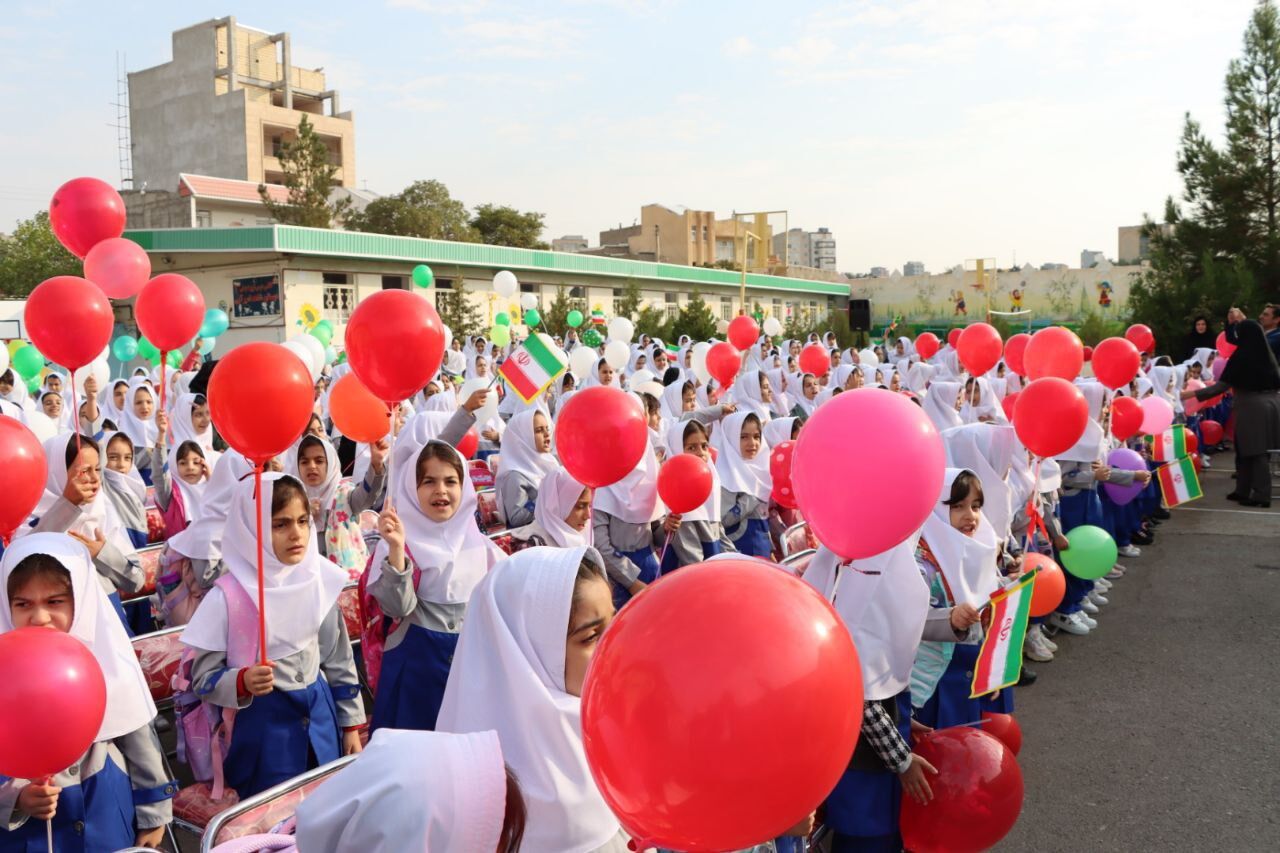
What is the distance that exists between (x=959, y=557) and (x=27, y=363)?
12.2 m

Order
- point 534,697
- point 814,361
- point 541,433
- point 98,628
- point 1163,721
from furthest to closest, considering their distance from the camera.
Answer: point 814,361 < point 541,433 < point 1163,721 < point 98,628 < point 534,697

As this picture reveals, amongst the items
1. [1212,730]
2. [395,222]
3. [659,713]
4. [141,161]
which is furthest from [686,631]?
[141,161]

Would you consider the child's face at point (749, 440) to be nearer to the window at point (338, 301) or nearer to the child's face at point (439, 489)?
the child's face at point (439, 489)

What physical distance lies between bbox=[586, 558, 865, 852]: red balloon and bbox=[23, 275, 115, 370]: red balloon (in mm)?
4710

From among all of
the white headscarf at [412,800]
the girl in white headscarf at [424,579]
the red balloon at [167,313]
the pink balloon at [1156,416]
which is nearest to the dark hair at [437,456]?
the girl in white headscarf at [424,579]

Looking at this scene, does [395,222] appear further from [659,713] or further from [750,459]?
[659,713]

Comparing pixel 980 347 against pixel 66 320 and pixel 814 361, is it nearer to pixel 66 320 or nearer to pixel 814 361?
pixel 814 361

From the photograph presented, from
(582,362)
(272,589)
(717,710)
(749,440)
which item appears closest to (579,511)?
(272,589)

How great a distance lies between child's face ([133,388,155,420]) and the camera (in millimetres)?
8414

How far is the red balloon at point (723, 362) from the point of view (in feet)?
32.9

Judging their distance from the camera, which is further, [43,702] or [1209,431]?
[1209,431]

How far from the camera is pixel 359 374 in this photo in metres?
3.72

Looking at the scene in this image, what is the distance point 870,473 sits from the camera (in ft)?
8.35

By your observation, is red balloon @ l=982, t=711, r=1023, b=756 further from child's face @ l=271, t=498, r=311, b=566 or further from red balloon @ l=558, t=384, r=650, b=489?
child's face @ l=271, t=498, r=311, b=566
